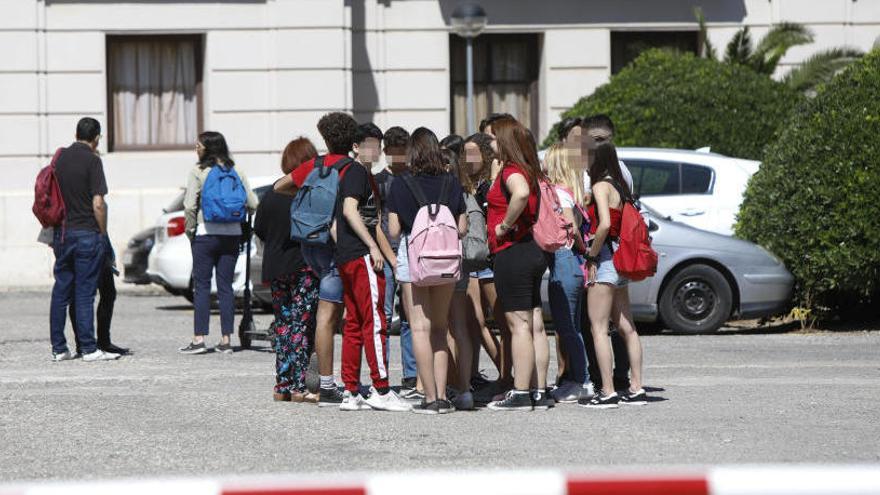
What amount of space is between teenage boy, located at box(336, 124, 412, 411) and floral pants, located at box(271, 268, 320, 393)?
0.53 meters

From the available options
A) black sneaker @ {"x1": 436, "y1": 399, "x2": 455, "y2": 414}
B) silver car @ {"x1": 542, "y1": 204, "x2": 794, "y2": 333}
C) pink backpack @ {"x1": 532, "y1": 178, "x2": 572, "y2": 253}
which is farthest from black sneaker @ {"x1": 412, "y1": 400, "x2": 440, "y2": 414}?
silver car @ {"x1": 542, "y1": 204, "x2": 794, "y2": 333}

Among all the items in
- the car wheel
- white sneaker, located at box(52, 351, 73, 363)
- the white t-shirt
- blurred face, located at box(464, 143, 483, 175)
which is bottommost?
white sneaker, located at box(52, 351, 73, 363)

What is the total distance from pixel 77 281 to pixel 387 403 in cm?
397

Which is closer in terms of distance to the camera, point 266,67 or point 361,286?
point 361,286

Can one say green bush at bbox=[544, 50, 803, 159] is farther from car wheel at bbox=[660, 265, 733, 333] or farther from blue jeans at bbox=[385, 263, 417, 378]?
blue jeans at bbox=[385, 263, 417, 378]

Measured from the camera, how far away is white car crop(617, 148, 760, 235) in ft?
51.7

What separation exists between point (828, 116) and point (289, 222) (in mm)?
6160

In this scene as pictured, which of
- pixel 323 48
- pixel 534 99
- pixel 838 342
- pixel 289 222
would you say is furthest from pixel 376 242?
pixel 534 99

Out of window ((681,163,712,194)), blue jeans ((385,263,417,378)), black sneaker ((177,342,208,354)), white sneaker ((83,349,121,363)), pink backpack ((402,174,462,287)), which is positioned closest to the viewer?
pink backpack ((402,174,462,287))

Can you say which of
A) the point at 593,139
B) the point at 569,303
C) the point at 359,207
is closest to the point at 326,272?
the point at 359,207

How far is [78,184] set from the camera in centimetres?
1249

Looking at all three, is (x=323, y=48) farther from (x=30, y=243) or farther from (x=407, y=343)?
(x=407, y=343)

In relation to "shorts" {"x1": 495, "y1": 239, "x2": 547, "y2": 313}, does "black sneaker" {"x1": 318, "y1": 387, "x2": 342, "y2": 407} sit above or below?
below

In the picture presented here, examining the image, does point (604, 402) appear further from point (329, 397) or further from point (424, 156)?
point (424, 156)
